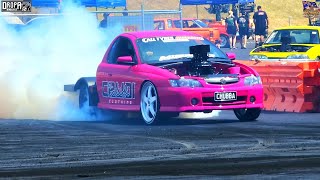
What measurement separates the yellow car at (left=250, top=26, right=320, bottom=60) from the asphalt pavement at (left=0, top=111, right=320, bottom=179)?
8.02 m

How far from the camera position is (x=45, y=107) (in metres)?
19.5

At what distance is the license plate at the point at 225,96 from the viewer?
15742 mm

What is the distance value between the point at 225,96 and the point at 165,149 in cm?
431

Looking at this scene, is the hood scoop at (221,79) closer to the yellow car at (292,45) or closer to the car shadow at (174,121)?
the car shadow at (174,121)

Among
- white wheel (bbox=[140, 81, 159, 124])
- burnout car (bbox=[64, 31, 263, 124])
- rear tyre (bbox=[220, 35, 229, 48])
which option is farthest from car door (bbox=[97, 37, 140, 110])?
rear tyre (bbox=[220, 35, 229, 48])

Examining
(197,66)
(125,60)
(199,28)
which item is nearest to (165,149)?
(197,66)

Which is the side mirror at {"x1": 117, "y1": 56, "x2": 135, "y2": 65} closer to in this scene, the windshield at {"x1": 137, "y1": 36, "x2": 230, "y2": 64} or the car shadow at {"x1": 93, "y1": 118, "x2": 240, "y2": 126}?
the windshield at {"x1": 137, "y1": 36, "x2": 230, "y2": 64}

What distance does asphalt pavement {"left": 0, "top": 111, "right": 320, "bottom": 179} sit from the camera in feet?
30.6

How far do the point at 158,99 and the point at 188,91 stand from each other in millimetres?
477

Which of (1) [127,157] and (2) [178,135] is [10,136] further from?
(1) [127,157]

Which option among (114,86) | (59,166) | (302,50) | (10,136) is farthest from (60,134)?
(302,50)

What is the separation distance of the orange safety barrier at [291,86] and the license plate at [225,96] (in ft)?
9.75

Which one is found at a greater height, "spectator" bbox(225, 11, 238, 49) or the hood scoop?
the hood scoop

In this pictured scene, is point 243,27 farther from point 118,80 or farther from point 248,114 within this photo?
point 248,114
